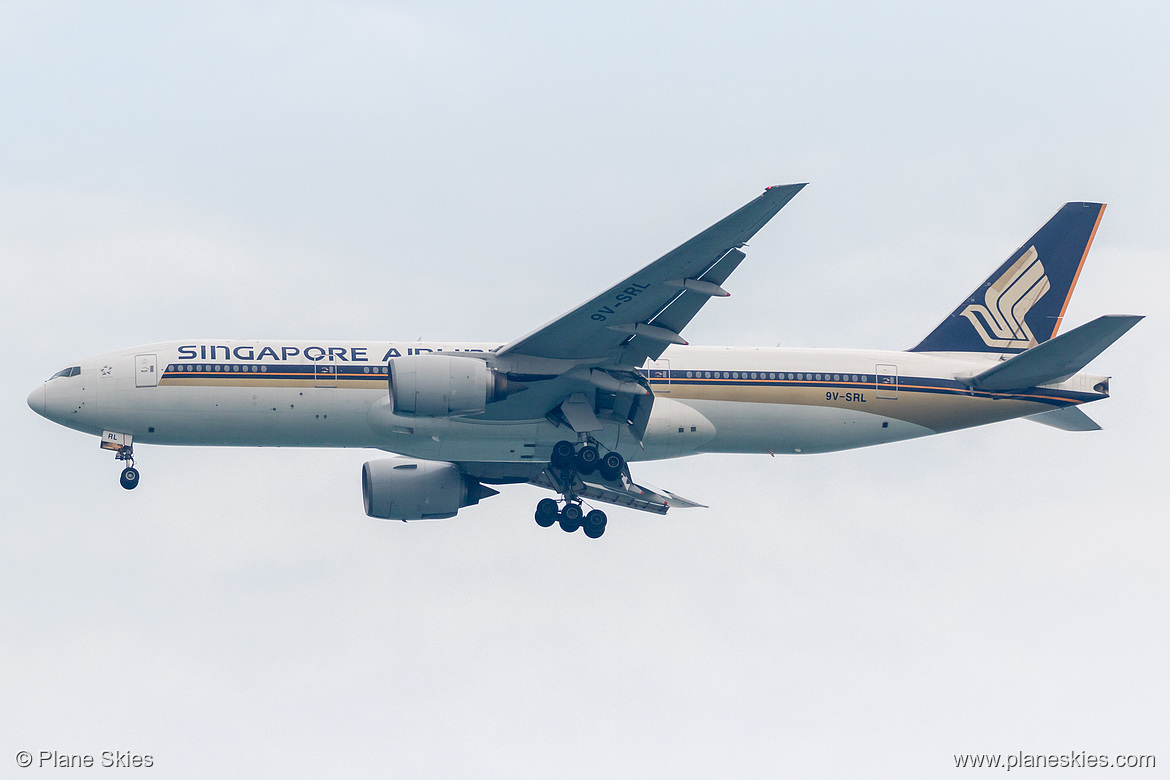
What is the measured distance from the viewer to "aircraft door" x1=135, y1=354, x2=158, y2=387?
123 feet

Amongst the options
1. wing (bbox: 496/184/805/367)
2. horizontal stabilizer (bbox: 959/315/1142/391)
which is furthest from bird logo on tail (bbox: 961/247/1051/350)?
wing (bbox: 496/184/805/367)

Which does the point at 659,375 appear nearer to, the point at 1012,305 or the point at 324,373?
the point at 324,373

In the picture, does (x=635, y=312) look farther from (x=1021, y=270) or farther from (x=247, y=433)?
(x=1021, y=270)

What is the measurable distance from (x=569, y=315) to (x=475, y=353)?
9.93 ft

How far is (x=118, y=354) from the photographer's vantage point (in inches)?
1503

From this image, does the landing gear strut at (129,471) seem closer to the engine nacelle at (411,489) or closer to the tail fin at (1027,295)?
the engine nacelle at (411,489)

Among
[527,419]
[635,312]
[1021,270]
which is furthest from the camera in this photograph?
[1021,270]

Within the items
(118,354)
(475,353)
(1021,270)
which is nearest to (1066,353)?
(1021,270)

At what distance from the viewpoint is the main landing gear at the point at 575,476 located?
37031 millimetres

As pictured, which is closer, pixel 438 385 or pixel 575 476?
pixel 438 385

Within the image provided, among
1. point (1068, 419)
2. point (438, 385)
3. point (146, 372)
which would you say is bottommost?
point (1068, 419)

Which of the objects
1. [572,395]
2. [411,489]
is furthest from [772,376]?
[411,489]

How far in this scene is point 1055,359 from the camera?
38125 millimetres

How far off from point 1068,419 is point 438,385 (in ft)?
59.9
